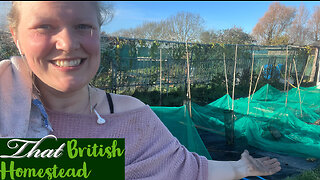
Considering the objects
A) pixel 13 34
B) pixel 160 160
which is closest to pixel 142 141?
pixel 160 160

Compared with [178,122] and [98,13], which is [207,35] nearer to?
[98,13]

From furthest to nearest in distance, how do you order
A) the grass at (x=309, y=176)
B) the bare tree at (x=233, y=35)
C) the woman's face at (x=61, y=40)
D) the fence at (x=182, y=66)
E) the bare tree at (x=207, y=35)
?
1. the fence at (x=182, y=66)
2. the grass at (x=309, y=176)
3. the bare tree at (x=233, y=35)
4. the bare tree at (x=207, y=35)
5. the woman's face at (x=61, y=40)

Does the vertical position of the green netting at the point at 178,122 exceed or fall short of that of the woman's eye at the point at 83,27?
it falls short

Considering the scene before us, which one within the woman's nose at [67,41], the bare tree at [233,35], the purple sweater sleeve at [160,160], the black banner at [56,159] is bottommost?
the purple sweater sleeve at [160,160]

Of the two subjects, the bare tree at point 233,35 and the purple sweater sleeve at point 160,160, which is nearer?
the purple sweater sleeve at point 160,160

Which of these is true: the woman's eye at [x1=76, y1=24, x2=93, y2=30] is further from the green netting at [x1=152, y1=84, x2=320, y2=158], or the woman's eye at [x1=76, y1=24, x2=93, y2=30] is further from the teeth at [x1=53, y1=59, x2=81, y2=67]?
the green netting at [x1=152, y1=84, x2=320, y2=158]

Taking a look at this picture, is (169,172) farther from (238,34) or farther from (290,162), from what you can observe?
(290,162)

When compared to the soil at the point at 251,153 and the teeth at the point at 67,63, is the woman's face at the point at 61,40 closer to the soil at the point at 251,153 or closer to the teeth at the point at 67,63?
the teeth at the point at 67,63

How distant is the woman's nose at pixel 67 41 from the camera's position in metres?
0.52

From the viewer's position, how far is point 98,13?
552mm

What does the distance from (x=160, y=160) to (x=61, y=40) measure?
1.60ft

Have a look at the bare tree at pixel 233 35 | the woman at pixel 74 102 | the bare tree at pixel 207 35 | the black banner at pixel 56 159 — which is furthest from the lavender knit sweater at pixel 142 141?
the bare tree at pixel 233 35

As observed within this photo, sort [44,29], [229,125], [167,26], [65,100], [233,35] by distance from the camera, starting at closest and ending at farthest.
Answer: [44,29], [65,100], [167,26], [233,35], [229,125]

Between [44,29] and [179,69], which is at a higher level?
[44,29]
